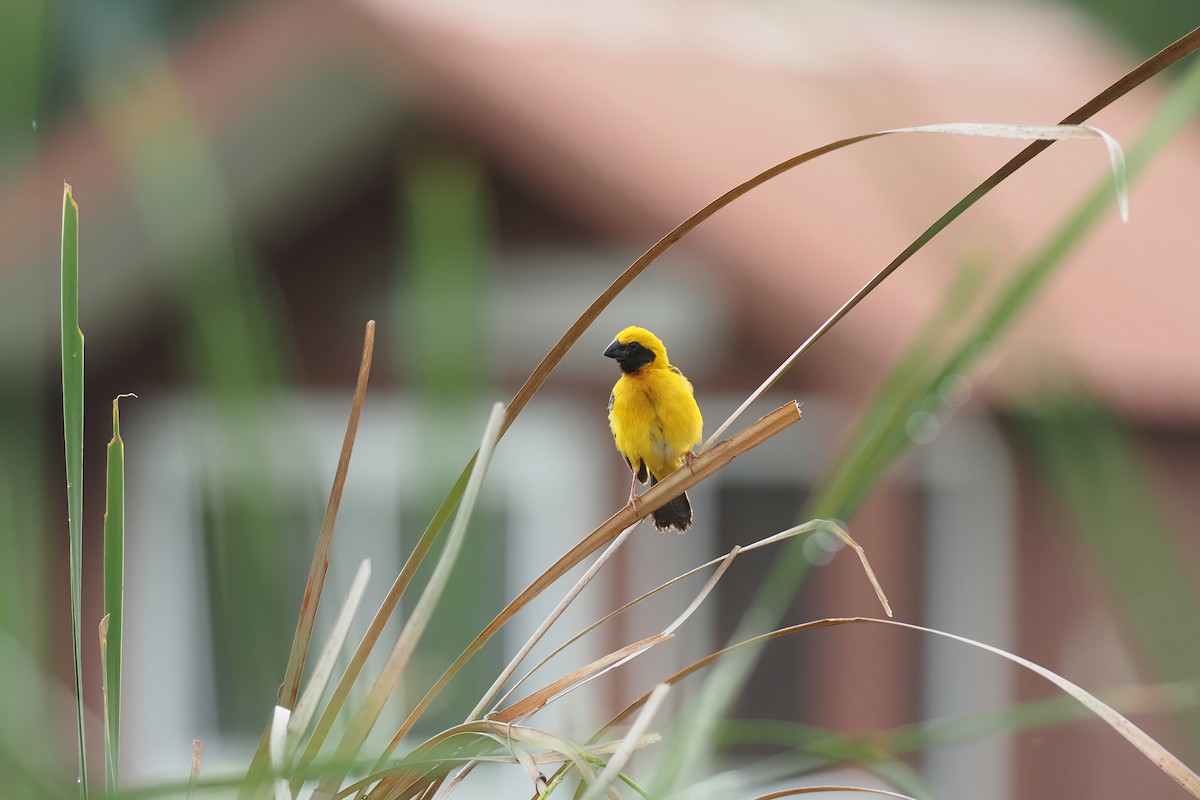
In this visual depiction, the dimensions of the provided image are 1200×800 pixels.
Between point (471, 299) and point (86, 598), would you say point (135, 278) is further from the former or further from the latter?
point (471, 299)

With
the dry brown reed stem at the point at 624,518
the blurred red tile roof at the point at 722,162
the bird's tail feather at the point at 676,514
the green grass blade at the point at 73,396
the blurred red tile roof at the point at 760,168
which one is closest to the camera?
the green grass blade at the point at 73,396

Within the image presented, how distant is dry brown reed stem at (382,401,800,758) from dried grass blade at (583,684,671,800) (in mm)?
Result: 70

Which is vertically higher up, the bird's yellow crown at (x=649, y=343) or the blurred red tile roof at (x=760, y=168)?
the blurred red tile roof at (x=760, y=168)

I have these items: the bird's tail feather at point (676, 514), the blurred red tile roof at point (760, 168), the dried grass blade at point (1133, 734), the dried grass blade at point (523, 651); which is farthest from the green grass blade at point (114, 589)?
the blurred red tile roof at point (760, 168)

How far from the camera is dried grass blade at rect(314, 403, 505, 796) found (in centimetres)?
49

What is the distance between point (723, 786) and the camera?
1.90 feet

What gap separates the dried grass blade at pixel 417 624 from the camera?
0.49 meters

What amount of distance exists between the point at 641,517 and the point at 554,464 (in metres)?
3.98

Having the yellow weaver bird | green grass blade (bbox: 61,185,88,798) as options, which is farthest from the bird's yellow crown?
green grass blade (bbox: 61,185,88,798)

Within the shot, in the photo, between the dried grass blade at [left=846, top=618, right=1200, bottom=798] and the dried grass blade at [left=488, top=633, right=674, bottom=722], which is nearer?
the dried grass blade at [left=846, top=618, right=1200, bottom=798]

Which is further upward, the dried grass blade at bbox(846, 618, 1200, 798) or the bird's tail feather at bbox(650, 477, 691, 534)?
the bird's tail feather at bbox(650, 477, 691, 534)

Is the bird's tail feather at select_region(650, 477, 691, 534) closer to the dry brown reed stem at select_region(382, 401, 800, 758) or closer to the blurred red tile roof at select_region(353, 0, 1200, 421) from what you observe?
the dry brown reed stem at select_region(382, 401, 800, 758)

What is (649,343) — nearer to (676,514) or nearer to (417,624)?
(676,514)

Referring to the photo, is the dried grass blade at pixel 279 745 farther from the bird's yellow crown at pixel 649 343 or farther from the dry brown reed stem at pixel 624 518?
the bird's yellow crown at pixel 649 343
